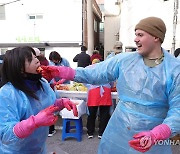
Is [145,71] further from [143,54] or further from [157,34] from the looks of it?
[157,34]

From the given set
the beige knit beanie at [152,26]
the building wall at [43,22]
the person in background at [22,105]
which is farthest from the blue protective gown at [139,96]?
the building wall at [43,22]

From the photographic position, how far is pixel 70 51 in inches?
390

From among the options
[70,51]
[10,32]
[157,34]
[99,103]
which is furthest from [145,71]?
[10,32]

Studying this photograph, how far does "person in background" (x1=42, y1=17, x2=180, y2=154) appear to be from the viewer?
5.43 feet

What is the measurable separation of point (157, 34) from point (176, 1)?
4323 mm

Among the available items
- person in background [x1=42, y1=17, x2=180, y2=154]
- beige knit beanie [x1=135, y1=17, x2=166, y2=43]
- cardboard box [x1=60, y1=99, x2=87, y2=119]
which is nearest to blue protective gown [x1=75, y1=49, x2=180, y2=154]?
person in background [x1=42, y1=17, x2=180, y2=154]

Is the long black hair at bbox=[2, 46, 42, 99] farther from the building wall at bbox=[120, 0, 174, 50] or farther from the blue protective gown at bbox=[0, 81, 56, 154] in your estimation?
the building wall at bbox=[120, 0, 174, 50]

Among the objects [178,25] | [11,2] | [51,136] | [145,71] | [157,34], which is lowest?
[51,136]

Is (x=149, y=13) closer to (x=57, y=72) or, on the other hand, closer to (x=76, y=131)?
(x=76, y=131)

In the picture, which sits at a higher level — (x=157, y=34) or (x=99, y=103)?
(x=157, y=34)

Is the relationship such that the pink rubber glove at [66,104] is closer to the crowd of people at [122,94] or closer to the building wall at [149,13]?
the crowd of people at [122,94]

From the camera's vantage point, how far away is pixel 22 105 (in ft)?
5.21

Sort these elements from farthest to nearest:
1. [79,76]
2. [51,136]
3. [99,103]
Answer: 1. [51,136]
2. [99,103]
3. [79,76]

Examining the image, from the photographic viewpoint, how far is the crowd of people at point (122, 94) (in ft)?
4.93
